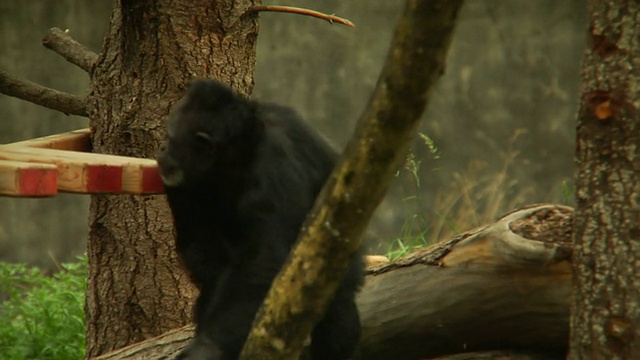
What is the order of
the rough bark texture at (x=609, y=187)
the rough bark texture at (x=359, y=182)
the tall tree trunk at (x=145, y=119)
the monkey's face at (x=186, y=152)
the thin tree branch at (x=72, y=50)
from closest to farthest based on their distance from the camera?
the rough bark texture at (x=359, y=182) < the rough bark texture at (x=609, y=187) < the monkey's face at (x=186, y=152) < the tall tree trunk at (x=145, y=119) < the thin tree branch at (x=72, y=50)

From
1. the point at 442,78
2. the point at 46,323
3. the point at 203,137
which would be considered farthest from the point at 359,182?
the point at 442,78

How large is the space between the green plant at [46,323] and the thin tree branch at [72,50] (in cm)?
165

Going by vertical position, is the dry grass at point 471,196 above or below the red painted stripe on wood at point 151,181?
below

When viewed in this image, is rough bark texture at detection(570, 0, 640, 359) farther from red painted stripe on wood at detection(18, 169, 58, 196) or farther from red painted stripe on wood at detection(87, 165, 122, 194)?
red painted stripe on wood at detection(18, 169, 58, 196)

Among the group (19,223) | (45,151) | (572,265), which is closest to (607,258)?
(572,265)

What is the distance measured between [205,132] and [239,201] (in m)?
0.29

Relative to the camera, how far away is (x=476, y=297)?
147 inches

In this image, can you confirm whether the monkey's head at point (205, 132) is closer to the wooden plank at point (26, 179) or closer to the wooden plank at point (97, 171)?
the wooden plank at point (97, 171)

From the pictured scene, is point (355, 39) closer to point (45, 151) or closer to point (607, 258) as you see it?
point (45, 151)

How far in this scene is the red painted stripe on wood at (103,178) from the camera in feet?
11.2

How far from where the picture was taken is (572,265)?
3.28 metres

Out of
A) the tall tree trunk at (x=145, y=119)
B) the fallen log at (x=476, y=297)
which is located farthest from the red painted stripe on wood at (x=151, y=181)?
the tall tree trunk at (x=145, y=119)

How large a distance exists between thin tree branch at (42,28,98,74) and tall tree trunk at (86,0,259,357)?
0.45ft

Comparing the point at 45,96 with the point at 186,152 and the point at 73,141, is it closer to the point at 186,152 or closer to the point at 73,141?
the point at 73,141
